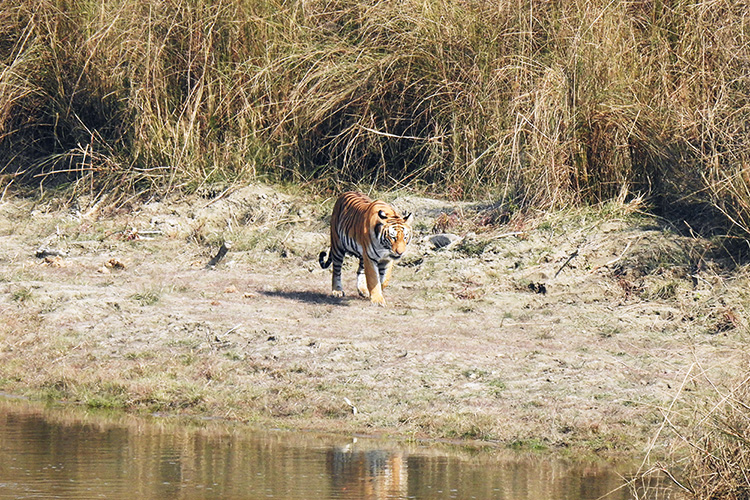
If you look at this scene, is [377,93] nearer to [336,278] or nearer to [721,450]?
[336,278]

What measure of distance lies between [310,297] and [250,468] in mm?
4122

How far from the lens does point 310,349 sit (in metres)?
8.73

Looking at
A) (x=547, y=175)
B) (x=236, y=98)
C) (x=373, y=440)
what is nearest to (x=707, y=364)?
(x=373, y=440)

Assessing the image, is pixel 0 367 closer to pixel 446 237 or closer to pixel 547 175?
pixel 446 237

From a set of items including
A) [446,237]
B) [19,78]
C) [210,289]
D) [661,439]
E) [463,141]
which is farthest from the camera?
[19,78]

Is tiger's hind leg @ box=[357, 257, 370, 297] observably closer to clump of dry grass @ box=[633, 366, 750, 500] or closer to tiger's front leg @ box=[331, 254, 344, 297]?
tiger's front leg @ box=[331, 254, 344, 297]

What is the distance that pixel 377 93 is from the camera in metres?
12.9

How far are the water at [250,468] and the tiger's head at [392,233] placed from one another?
2.69m

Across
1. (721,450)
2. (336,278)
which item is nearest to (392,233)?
(336,278)

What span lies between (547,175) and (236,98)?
3800 millimetres

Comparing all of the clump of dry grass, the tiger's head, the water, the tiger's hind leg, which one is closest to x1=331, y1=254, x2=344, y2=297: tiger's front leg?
the tiger's hind leg

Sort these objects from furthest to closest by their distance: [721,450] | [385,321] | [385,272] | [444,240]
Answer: [444,240], [385,272], [385,321], [721,450]

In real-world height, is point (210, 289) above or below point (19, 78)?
below

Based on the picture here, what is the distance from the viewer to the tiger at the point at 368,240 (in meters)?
9.88
